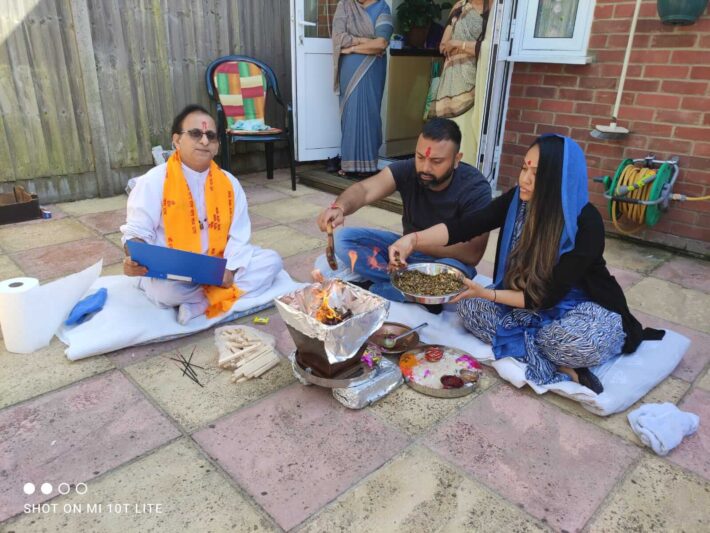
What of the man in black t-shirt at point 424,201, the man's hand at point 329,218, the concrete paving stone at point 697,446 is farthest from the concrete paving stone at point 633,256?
the man's hand at point 329,218

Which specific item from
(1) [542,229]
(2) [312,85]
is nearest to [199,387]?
(1) [542,229]

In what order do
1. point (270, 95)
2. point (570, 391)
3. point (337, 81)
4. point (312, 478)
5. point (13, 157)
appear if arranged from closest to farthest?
point (312, 478)
point (570, 391)
point (13, 157)
point (337, 81)
point (270, 95)

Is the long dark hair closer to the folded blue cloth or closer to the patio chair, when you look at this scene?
the folded blue cloth

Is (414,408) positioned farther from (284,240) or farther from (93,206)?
(93,206)

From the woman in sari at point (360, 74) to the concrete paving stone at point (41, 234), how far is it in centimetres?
267

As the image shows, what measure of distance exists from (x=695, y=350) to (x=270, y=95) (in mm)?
4867

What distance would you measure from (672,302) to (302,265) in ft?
7.84

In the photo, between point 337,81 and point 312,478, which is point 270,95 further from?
point 312,478

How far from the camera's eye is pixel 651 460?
6.56 ft

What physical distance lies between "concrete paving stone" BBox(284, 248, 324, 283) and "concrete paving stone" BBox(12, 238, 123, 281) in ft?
3.92

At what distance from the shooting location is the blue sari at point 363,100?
207 inches

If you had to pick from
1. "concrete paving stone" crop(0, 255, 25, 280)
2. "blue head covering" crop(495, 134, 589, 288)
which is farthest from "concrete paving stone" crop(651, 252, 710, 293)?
"concrete paving stone" crop(0, 255, 25, 280)

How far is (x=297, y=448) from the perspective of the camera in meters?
2.02

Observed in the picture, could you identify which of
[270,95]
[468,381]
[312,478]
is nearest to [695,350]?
[468,381]
